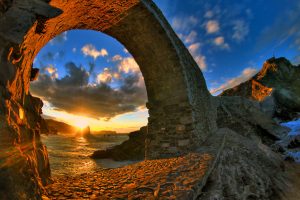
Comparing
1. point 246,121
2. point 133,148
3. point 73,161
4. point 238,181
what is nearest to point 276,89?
point 246,121

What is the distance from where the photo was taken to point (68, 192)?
3.05 metres

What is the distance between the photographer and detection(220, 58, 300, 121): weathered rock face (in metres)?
17.2

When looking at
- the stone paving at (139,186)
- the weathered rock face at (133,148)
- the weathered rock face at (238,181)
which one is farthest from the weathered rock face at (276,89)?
the stone paving at (139,186)

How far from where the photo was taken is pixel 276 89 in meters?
19.3

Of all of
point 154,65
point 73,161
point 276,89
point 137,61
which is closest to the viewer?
point 154,65

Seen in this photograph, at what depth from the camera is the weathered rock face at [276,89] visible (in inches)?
679

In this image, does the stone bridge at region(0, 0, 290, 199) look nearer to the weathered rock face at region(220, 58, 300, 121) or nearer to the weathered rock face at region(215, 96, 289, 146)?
the weathered rock face at region(215, 96, 289, 146)

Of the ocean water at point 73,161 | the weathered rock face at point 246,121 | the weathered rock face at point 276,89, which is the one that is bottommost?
the ocean water at point 73,161

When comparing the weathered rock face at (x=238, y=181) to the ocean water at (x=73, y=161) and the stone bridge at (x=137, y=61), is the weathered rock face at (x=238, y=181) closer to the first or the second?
the stone bridge at (x=137, y=61)

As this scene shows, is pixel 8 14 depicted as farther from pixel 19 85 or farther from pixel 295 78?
pixel 295 78

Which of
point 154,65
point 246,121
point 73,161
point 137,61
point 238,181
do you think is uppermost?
point 137,61

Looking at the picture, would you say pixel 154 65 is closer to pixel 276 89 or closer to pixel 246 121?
pixel 246 121

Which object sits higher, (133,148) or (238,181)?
(238,181)

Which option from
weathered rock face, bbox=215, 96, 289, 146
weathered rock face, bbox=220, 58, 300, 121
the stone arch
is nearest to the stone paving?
the stone arch
